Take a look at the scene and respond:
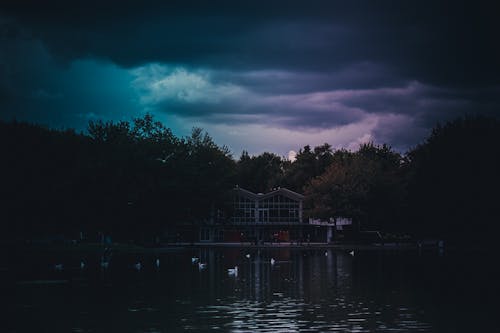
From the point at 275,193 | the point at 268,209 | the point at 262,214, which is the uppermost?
the point at 275,193

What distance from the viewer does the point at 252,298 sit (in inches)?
1681

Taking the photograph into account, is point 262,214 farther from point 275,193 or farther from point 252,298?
point 252,298

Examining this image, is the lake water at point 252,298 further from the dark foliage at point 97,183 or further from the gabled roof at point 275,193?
the gabled roof at point 275,193

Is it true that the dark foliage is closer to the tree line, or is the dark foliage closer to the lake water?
the tree line

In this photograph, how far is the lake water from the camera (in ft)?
107

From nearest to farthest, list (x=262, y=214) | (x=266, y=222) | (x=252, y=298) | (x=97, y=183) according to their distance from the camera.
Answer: (x=252, y=298), (x=97, y=183), (x=266, y=222), (x=262, y=214)

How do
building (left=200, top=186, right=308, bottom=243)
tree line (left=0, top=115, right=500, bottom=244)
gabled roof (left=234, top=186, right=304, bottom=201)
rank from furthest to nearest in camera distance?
gabled roof (left=234, top=186, right=304, bottom=201)
building (left=200, top=186, right=308, bottom=243)
tree line (left=0, top=115, right=500, bottom=244)

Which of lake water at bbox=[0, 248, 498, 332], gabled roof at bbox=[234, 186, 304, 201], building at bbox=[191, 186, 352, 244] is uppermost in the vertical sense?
gabled roof at bbox=[234, 186, 304, 201]

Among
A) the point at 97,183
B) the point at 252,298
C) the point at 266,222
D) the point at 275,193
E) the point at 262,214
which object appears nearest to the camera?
the point at 252,298

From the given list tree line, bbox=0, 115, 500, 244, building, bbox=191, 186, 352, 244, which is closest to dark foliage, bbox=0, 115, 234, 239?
tree line, bbox=0, 115, 500, 244

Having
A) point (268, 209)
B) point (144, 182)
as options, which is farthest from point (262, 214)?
point (144, 182)

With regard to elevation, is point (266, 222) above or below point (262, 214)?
below

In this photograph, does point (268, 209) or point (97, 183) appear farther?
point (268, 209)

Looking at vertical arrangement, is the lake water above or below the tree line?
below
